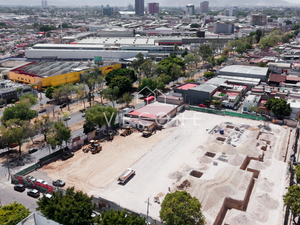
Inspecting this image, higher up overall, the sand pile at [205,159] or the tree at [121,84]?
the tree at [121,84]

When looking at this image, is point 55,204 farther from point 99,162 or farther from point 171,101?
point 171,101

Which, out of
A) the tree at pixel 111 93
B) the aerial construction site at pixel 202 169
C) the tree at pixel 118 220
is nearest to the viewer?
the tree at pixel 118 220

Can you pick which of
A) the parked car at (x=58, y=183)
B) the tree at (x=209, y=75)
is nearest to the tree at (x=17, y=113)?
the parked car at (x=58, y=183)

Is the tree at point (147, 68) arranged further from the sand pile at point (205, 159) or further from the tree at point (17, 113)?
the sand pile at point (205, 159)

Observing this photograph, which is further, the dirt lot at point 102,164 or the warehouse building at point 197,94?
the warehouse building at point 197,94

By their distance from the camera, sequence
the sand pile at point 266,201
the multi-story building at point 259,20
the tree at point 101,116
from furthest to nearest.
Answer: the multi-story building at point 259,20
the tree at point 101,116
the sand pile at point 266,201

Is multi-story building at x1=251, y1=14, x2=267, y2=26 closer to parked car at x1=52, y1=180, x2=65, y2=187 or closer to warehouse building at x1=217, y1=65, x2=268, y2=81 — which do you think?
warehouse building at x1=217, y1=65, x2=268, y2=81

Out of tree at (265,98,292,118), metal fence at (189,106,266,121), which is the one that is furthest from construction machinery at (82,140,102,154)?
tree at (265,98,292,118)

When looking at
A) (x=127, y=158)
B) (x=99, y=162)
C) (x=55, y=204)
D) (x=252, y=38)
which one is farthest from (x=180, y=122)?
(x=252, y=38)
